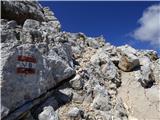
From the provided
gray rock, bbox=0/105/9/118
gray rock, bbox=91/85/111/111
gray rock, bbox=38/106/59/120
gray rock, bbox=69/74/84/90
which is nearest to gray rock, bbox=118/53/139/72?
gray rock, bbox=91/85/111/111

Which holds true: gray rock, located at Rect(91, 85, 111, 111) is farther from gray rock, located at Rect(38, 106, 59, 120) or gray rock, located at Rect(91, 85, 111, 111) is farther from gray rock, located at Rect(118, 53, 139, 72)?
gray rock, located at Rect(118, 53, 139, 72)

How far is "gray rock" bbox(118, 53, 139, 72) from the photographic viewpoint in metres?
24.7

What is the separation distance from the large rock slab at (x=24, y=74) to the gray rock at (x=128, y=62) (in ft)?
27.1

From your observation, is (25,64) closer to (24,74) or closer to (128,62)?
(24,74)

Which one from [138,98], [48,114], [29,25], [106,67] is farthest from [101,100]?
Result: [29,25]

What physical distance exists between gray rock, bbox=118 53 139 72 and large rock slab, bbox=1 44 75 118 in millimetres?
8270

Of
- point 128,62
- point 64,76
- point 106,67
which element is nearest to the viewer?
point 64,76

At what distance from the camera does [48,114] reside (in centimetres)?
1581

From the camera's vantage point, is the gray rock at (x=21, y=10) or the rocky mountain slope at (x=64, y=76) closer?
the rocky mountain slope at (x=64, y=76)

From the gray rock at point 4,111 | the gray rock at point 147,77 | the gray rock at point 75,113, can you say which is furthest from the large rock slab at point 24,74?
the gray rock at point 147,77

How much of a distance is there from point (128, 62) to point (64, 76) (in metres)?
7.98

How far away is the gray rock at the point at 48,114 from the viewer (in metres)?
15.6

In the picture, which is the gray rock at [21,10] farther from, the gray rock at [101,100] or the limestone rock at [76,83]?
the gray rock at [101,100]

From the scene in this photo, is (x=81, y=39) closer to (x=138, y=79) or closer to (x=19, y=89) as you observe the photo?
(x=138, y=79)
